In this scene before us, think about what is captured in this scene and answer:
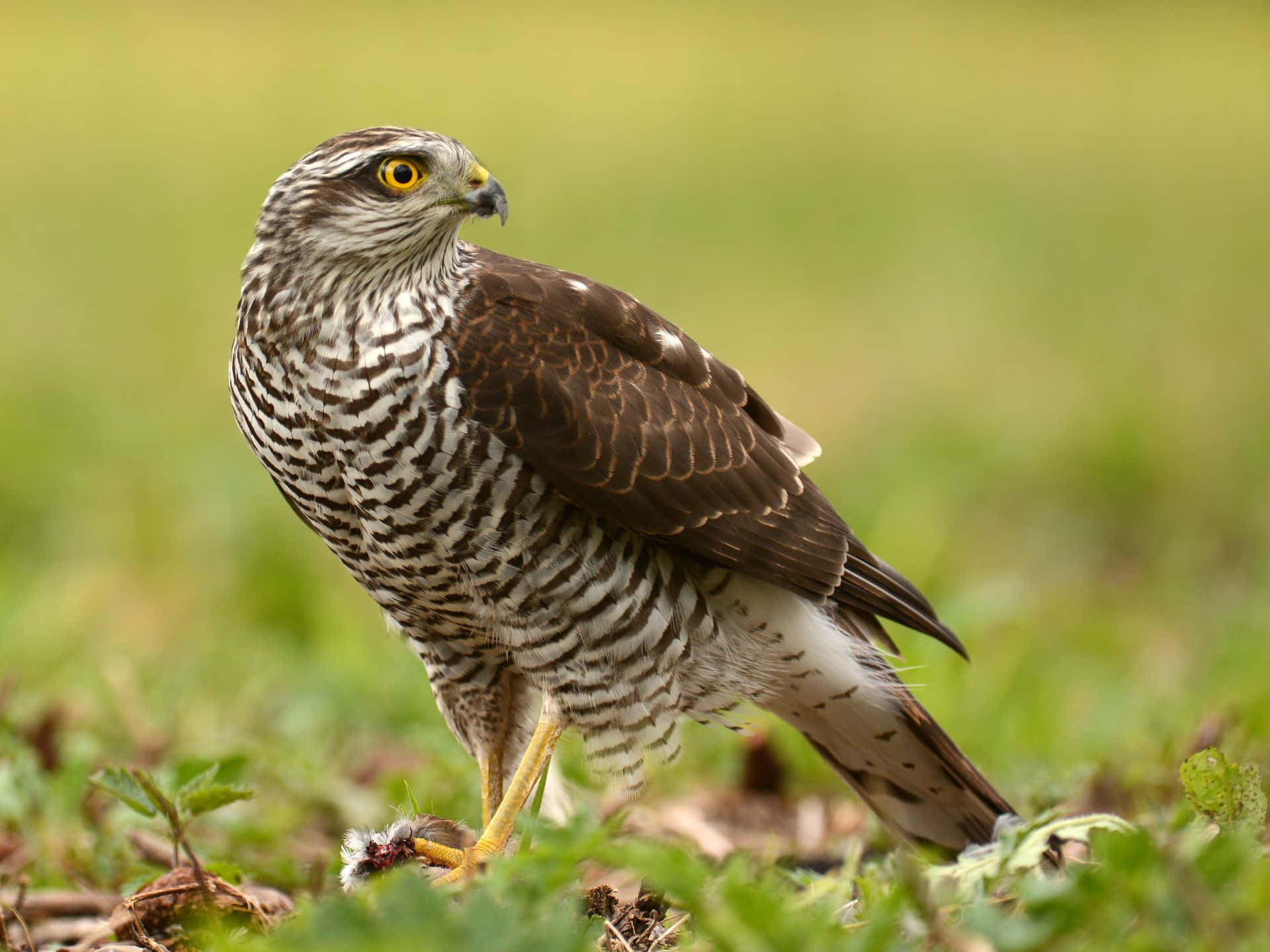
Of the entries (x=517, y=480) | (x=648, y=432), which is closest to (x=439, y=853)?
(x=517, y=480)

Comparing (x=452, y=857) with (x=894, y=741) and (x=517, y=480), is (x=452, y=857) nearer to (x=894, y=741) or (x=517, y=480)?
(x=517, y=480)

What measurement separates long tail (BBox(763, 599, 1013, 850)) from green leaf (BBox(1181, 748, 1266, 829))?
4.24ft

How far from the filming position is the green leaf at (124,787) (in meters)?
3.19

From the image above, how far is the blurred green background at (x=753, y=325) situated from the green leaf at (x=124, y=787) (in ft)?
1.65

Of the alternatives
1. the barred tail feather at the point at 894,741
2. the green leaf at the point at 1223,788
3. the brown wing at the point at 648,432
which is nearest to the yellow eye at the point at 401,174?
the brown wing at the point at 648,432

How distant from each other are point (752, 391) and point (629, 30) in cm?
1285

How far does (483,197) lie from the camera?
3475 mm

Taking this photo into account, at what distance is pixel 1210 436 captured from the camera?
8.44 meters

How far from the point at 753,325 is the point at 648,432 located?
676 centimetres

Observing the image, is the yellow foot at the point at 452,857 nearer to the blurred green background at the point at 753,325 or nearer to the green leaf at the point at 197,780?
the green leaf at the point at 197,780

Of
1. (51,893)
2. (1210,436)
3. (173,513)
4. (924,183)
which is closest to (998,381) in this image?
(1210,436)

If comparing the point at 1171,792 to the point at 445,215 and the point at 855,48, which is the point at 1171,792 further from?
the point at 855,48

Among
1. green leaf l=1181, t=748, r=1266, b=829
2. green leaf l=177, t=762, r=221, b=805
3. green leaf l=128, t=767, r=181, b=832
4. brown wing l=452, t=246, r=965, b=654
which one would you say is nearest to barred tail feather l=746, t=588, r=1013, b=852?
brown wing l=452, t=246, r=965, b=654

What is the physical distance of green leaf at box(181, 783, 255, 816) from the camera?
312cm
